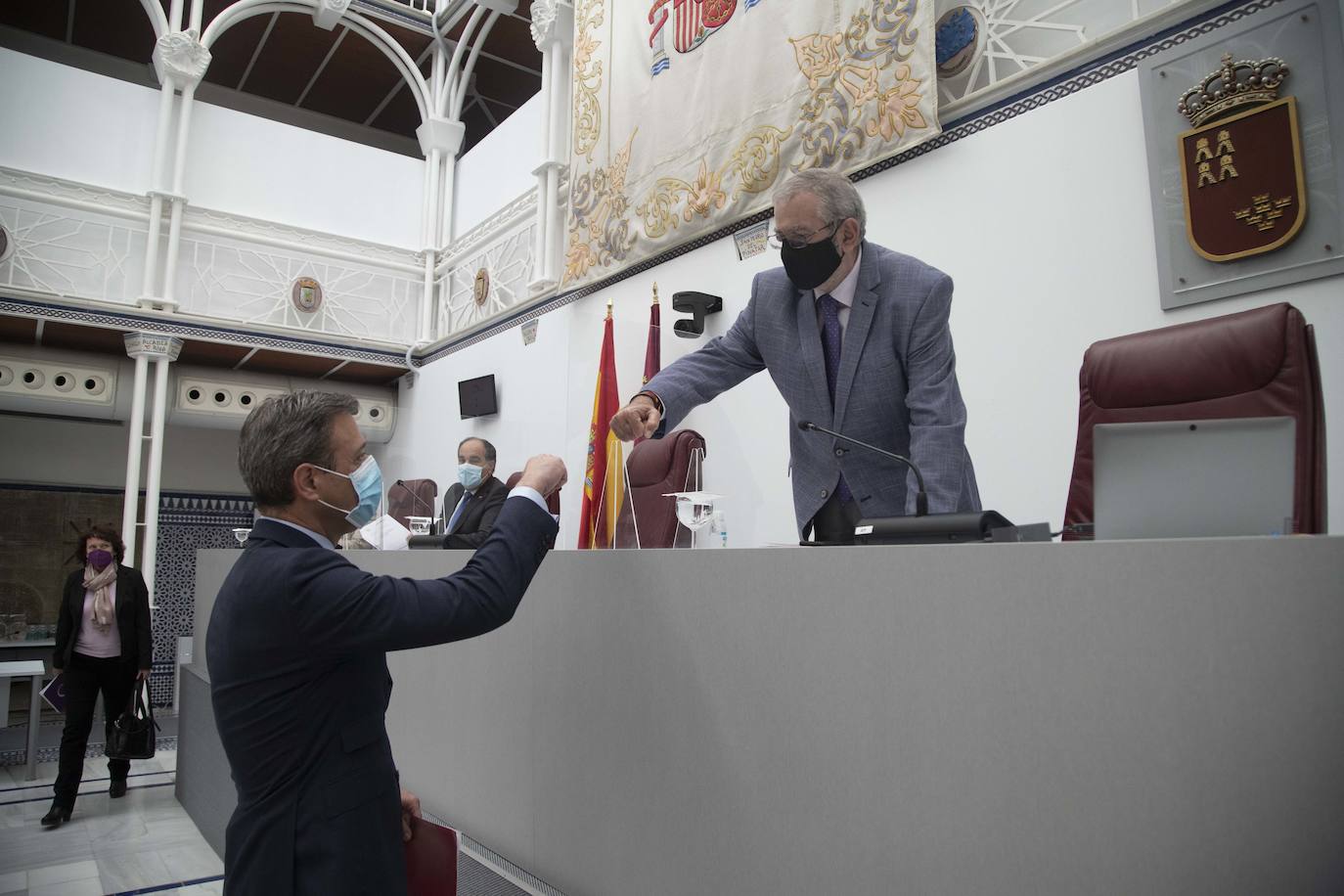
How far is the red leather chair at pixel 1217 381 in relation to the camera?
180 centimetres

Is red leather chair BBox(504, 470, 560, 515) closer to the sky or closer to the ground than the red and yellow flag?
closer to the ground

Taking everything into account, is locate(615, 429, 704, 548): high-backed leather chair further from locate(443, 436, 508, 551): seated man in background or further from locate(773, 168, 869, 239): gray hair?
locate(773, 168, 869, 239): gray hair

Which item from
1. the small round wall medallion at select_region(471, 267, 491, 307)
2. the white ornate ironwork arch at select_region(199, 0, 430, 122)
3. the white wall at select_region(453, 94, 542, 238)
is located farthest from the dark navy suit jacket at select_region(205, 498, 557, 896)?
the white ornate ironwork arch at select_region(199, 0, 430, 122)

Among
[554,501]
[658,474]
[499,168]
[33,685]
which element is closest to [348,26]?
[499,168]

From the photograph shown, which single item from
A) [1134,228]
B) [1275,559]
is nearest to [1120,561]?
[1275,559]

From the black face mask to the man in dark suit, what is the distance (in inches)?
33.0

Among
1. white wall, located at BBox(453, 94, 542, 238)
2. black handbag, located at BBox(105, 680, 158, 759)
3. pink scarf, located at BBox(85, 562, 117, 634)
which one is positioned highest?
white wall, located at BBox(453, 94, 542, 238)

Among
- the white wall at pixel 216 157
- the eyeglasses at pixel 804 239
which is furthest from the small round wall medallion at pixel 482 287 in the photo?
the eyeglasses at pixel 804 239

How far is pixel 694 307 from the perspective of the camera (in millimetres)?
4875

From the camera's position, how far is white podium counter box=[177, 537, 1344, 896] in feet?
2.24

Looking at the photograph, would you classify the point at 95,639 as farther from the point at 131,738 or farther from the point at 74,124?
the point at 74,124

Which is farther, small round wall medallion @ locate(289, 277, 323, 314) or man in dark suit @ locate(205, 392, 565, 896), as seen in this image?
small round wall medallion @ locate(289, 277, 323, 314)

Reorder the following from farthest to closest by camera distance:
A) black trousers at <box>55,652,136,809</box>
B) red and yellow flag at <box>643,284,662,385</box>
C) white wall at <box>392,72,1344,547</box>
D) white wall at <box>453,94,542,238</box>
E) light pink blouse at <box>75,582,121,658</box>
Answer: white wall at <box>453,94,542,238</box>
red and yellow flag at <box>643,284,662,385</box>
light pink blouse at <box>75,582,121,658</box>
black trousers at <box>55,652,136,809</box>
white wall at <box>392,72,1344,547</box>

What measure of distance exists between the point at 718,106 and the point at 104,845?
4728 mm
